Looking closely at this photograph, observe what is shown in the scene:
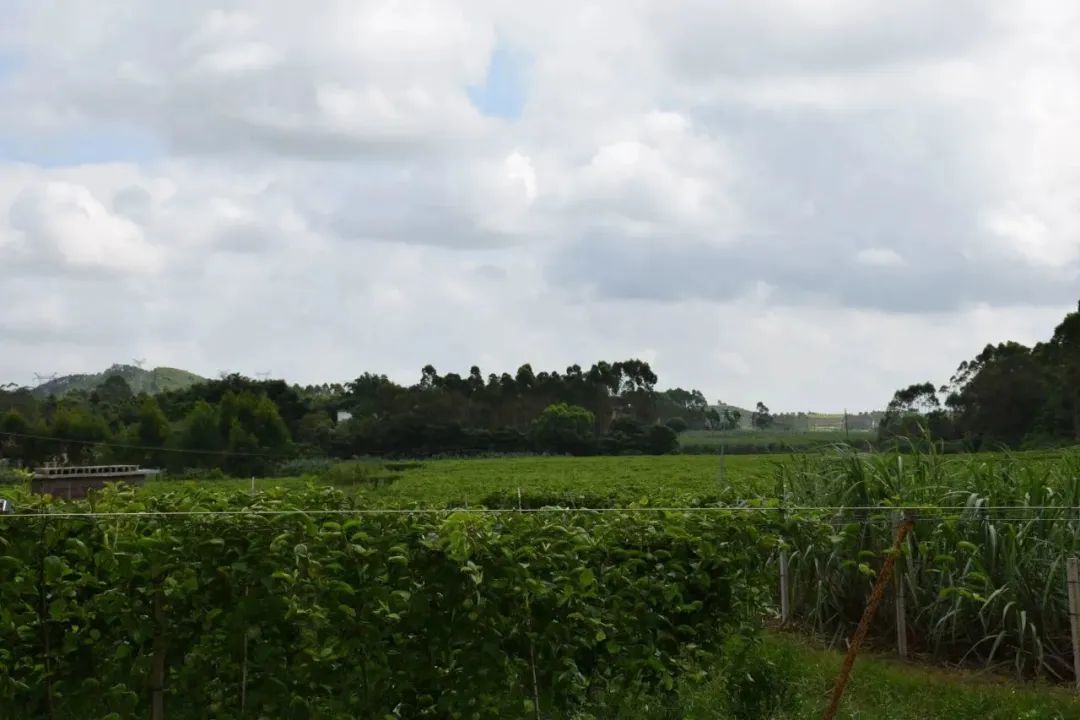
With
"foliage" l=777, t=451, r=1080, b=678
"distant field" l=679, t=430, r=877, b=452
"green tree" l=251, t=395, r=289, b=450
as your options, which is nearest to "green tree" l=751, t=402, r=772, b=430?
"distant field" l=679, t=430, r=877, b=452

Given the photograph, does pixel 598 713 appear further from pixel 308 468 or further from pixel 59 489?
pixel 308 468

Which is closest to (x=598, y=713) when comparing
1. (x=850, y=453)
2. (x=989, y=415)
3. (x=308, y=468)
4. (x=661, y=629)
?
(x=661, y=629)

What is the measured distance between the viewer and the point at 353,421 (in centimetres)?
7762

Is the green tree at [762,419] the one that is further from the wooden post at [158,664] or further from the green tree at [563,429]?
the wooden post at [158,664]

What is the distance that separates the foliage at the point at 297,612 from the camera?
5.27m

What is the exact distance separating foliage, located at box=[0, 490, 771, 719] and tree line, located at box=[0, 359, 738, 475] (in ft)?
201

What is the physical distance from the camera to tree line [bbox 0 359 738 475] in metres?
68.0

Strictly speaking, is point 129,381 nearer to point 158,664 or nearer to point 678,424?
point 678,424

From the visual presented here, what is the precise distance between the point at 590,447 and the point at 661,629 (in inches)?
2866

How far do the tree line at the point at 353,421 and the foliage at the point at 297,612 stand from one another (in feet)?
201

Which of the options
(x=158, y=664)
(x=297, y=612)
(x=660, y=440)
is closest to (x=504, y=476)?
(x=660, y=440)

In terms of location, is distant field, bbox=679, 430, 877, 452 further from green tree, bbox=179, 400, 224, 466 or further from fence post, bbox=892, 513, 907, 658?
fence post, bbox=892, 513, 907, 658

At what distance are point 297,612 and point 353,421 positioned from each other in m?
73.3

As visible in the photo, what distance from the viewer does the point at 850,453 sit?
36.3 ft
